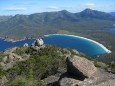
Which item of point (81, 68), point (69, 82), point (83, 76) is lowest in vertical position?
point (69, 82)

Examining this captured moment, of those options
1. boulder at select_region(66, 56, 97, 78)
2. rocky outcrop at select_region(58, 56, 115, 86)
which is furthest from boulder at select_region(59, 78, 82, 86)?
boulder at select_region(66, 56, 97, 78)

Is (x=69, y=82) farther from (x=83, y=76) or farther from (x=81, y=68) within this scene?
(x=81, y=68)

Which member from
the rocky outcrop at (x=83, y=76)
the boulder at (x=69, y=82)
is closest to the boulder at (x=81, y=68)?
the rocky outcrop at (x=83, y=76)

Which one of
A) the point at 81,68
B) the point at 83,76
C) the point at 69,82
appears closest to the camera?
the point at 69,82

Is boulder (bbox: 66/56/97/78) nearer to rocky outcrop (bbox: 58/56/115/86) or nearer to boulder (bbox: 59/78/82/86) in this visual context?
rocky outcrop (bbox: 58/56/115/86)

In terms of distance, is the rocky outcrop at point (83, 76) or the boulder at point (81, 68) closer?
the rocky outcrop at point (83, 76)

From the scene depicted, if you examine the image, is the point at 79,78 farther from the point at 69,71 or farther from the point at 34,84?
the point at 34,84

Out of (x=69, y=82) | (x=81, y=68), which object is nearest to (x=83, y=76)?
(x=81, y=68)

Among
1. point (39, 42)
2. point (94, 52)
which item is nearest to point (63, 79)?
point (39, 42)

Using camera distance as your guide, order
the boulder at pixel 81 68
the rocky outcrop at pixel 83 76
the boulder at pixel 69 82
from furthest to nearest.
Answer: the boulder at pixel 81 68, the rocky outcrop at pixel 83 76, the boulder at pixel 69 82

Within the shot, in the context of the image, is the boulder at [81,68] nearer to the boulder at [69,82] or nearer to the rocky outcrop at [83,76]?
the rocky outcrop at [83,76]

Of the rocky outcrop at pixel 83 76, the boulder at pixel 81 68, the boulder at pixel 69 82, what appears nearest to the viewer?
the boulder at pixel 69 82
